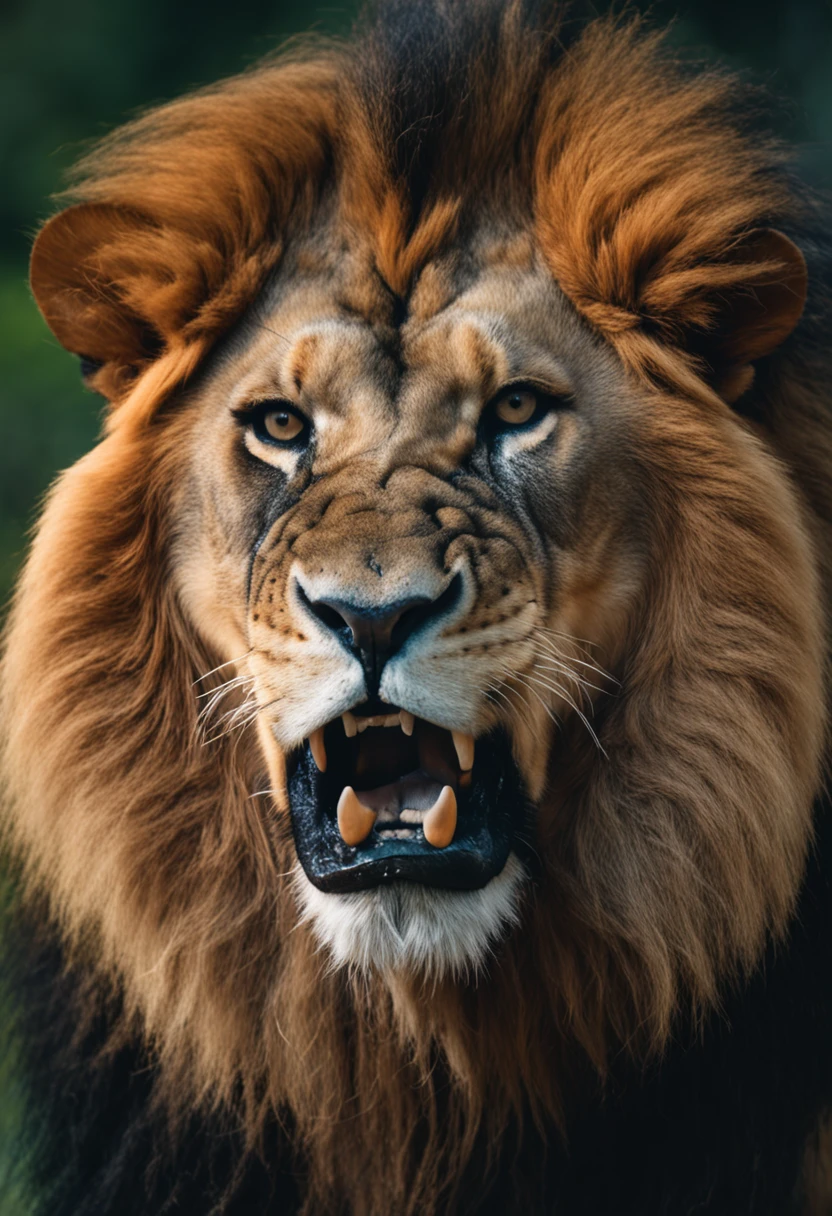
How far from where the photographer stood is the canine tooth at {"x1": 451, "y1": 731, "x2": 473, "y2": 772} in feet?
5.47

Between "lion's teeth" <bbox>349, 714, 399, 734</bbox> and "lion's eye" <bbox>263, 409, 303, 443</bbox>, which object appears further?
"lion's eye" <bbox>263, 409, 303, 443</bbox>

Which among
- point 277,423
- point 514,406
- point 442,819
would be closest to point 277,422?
point 277,423

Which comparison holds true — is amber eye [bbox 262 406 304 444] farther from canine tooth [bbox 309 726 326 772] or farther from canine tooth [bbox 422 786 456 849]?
canine tooth [bbox 422 786 456 849]

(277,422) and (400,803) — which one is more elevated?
(277,422)

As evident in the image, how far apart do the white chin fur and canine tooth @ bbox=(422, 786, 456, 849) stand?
0.23ft

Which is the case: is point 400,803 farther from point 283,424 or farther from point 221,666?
point 283,424

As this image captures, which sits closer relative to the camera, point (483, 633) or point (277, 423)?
point (483, 633)

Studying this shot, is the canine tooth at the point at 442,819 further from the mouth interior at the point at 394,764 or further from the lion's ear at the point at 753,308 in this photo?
the lion's ear at the point at 753,308

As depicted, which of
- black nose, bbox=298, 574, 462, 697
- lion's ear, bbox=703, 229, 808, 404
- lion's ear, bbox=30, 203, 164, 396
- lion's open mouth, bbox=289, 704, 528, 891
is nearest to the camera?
black nose, bbox=298, 574, 462, 697

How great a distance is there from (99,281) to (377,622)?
70 cm

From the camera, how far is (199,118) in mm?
2033

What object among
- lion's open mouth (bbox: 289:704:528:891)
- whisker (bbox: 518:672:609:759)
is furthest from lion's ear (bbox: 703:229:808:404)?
lion's open mouth (bbox: 289:704:528:891)

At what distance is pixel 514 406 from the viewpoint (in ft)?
5.90

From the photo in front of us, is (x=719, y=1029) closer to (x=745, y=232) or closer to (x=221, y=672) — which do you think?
(x=221, y=672)
